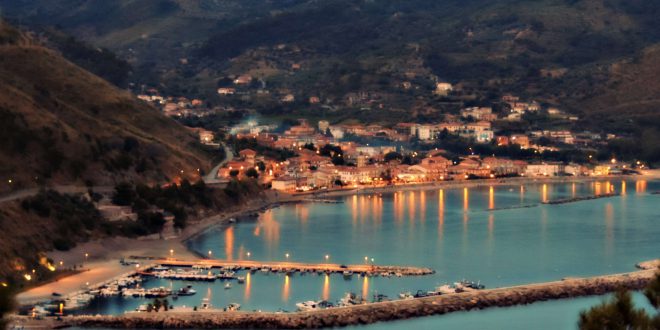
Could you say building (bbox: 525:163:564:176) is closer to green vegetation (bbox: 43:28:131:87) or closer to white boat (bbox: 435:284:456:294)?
green vegetation (bbox: 43:28:131:87)

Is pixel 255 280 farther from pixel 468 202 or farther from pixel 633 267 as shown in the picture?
pixel 468 202

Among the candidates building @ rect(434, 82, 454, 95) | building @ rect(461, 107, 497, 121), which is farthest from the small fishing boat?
building @ rect(434, 82, 454, 95)

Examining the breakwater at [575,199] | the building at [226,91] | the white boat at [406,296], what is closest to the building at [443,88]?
the building at [226,91]

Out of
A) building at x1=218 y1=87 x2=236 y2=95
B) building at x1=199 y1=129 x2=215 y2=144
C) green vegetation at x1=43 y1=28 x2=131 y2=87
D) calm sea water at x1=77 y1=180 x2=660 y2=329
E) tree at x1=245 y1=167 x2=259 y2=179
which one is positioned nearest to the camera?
calm sea water at x1=77 y1=180 x2=660 y2=329

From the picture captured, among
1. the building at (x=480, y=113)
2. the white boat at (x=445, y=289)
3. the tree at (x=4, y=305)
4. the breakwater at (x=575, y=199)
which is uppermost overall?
the building at (x=480, y=113)

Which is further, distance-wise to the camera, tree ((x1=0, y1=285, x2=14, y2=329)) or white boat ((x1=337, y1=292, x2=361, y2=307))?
white boat ((x1=337, y1=292, x2=361, y2=307))

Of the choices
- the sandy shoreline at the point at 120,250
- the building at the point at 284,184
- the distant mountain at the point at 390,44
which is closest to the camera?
the sandy shoreline at the point at 120,250

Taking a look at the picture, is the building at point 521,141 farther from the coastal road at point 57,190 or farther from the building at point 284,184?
the coastal road at point 57,190
